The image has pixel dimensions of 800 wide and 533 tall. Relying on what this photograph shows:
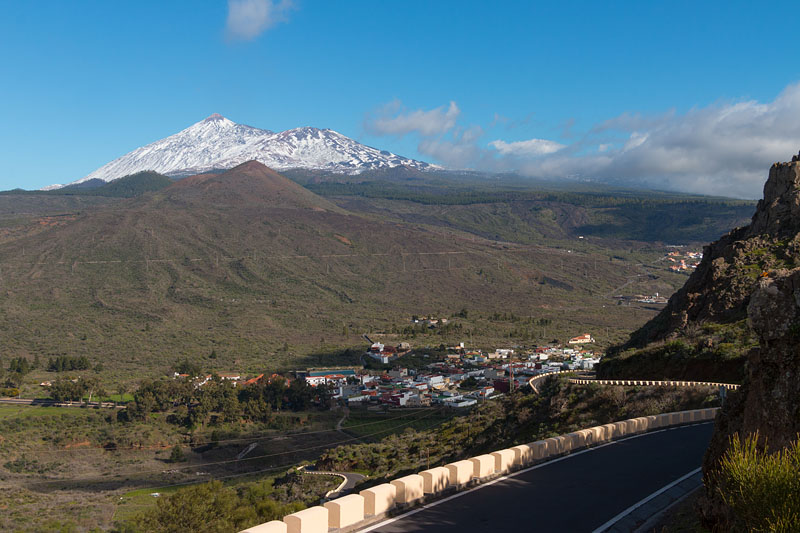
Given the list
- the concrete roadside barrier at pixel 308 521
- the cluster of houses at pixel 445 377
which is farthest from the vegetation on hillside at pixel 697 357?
the cluster of houses at pixel 445 377

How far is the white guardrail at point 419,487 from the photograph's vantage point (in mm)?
7734

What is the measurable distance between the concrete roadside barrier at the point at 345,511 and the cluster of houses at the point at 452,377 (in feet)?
117

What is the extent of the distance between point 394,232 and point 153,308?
65379 millimetres

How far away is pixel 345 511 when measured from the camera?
8211 mm

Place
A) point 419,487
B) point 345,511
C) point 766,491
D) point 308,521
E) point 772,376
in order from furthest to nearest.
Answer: point 419,487 → point 345,511 → point 308,521 → point 772,376 → point 766,491

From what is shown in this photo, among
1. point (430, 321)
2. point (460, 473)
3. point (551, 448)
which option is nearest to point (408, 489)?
point (460, 473)

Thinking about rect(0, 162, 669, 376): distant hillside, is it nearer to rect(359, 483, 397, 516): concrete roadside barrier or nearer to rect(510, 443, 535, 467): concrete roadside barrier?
rect(510, 443, 535, 467): concrete roadside barrier

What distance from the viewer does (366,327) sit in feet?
305

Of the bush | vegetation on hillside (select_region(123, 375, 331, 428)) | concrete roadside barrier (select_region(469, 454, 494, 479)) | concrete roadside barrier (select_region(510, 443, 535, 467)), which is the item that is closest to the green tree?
vegetation on hillside (select_region(123, 375, 331, 428))

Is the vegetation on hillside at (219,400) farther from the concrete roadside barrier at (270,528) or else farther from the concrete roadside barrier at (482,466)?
the concrete roadside barrier at (270,528)

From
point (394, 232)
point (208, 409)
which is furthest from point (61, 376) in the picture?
point (394, 232)

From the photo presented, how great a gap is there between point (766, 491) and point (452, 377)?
53.4 metres

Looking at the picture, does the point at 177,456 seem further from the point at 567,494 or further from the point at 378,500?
the point at 378,500

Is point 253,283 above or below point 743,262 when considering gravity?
Answer: below
